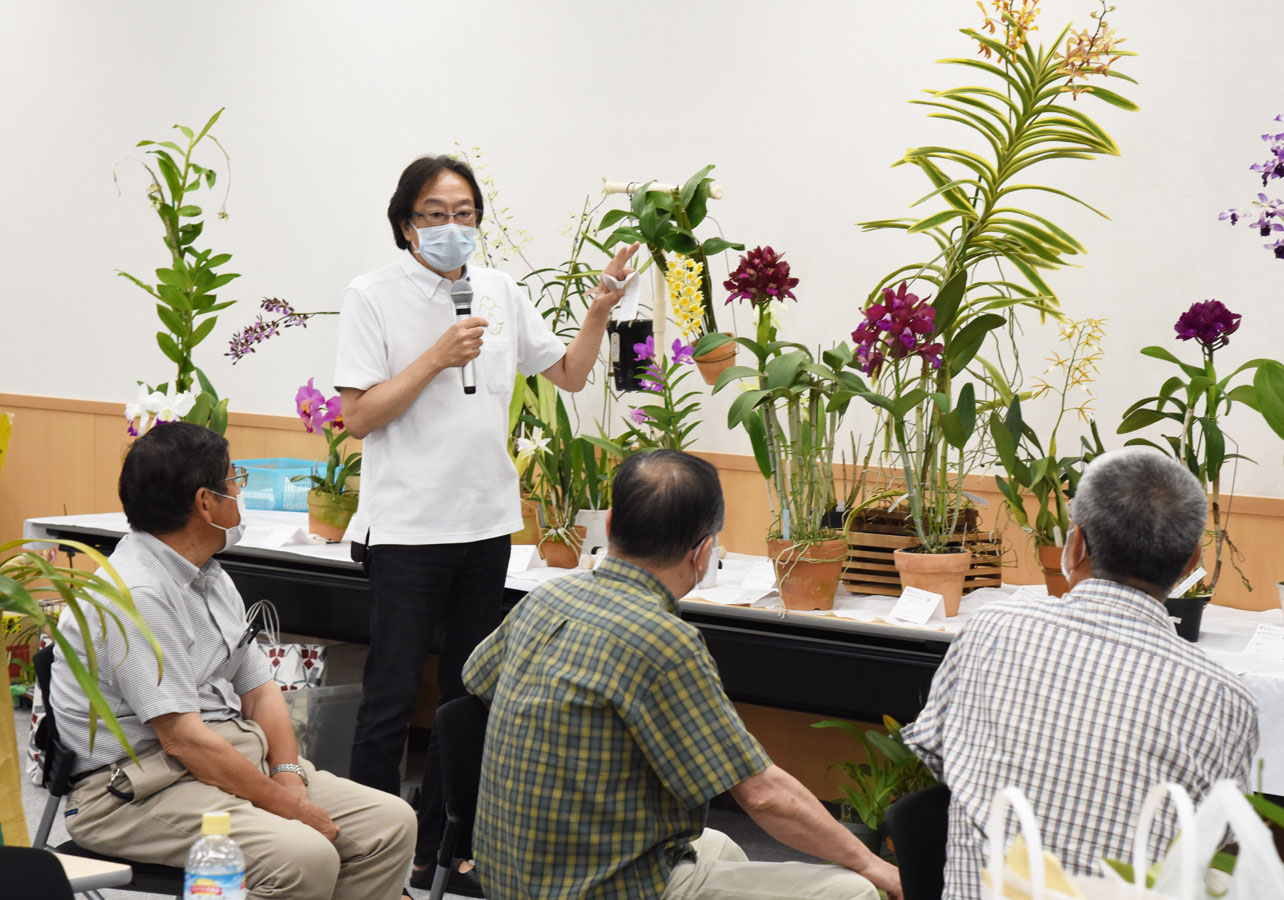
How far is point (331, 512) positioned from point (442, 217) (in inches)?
49.2

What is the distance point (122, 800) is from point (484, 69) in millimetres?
2841

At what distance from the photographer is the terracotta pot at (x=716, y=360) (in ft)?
10.7

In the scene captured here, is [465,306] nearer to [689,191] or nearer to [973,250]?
[689,191]

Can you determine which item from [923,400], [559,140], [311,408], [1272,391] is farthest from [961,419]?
[311,408]

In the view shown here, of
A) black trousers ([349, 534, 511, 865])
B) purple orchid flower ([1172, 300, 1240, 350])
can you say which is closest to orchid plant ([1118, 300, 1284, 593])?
purple orchid flower ([1172, 300, 1240, 350])

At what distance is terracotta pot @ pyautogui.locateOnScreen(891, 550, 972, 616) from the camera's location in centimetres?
281

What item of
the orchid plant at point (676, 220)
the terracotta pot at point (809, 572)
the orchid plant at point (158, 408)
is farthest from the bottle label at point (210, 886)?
the orchid plant at point (158, 408)

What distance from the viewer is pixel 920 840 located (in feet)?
5.37

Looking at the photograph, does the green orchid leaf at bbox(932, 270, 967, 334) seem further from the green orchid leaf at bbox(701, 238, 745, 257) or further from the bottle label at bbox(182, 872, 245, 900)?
the bottle label at bbox(182, 872, 245, 900)

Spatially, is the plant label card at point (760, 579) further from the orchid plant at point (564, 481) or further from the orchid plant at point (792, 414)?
the orchid plant at point (564, 481)

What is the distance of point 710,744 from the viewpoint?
5.14 feet

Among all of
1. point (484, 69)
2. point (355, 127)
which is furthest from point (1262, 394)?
point (355, 127)

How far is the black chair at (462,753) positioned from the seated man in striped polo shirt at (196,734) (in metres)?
0.29

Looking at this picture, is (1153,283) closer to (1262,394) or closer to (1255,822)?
(1262,394)
